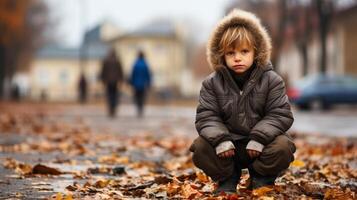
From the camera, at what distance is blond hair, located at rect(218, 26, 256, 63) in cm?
514

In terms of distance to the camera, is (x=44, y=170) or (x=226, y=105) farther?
(x=44, y=170)

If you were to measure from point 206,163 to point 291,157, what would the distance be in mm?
571

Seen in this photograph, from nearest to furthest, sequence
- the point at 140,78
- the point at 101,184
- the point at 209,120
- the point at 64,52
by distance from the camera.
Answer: the point at 209,120 → the point at 101,184 → the point at 140,78 → the point at 64,52

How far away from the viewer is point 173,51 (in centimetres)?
9319

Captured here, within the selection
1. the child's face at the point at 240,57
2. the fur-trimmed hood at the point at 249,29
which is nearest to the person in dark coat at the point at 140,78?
the fur-trimmed hood at the point at 249,29

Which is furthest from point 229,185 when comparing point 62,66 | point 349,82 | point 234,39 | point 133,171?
point 62,66

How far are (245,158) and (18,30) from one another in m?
46.0

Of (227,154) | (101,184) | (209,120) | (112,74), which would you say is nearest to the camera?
(227,154)

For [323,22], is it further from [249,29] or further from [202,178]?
[249,29]

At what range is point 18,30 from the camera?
163ft

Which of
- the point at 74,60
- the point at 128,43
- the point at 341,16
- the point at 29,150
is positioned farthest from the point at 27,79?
the point at 29,150

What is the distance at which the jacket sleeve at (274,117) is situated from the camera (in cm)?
494

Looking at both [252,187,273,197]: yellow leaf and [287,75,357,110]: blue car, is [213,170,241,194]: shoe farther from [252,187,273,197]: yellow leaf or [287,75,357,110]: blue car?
[287,75,357,110]: blue car

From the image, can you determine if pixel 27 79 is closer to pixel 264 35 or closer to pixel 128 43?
pixel 128 43
